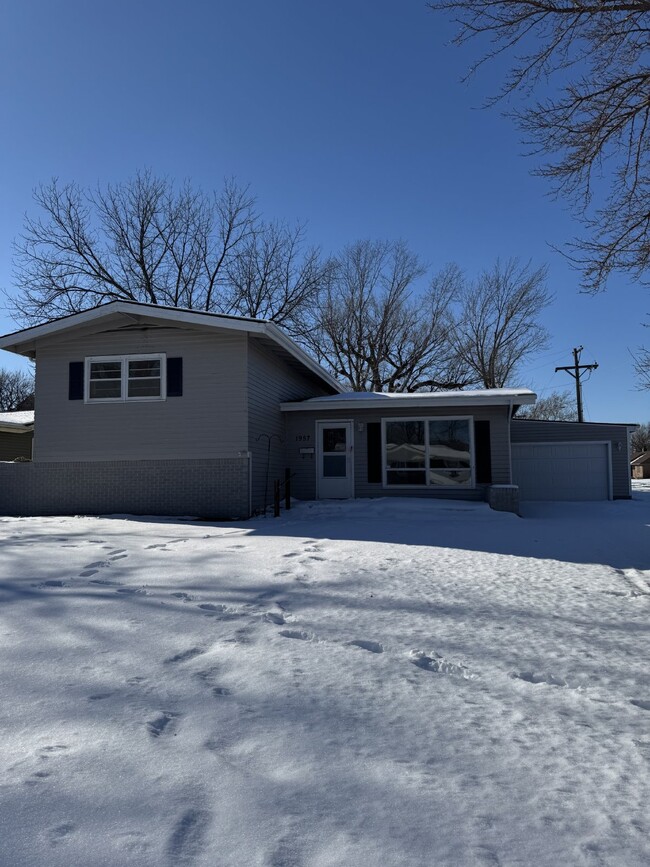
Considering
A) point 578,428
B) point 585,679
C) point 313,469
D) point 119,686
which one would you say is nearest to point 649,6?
point 585,679

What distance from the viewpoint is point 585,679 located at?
321 centimetres

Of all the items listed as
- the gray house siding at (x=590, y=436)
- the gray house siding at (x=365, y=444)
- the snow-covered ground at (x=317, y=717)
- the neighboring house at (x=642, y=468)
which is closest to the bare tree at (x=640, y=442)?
the neighboring house at (x=642, y=468)

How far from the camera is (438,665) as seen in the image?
3338 millimetres

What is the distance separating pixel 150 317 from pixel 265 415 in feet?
9.50

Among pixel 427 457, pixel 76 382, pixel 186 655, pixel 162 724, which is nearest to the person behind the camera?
pixel 162 724

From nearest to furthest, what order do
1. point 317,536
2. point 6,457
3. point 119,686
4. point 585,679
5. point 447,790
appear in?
point 447,790
point 119,686
point 585,679
point 317,536
point 6,457

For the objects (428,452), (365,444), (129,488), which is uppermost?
(365,444)

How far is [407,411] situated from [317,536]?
18.7 ft

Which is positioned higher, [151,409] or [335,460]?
[151,409]

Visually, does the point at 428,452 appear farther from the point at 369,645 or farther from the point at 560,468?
the point at 369,645

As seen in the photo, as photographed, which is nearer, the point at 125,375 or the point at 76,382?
the point at 125,375

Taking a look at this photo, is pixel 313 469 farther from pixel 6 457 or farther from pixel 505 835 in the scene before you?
pixel 6 457

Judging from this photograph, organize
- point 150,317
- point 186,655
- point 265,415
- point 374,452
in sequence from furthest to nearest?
point 374,452 < point 265,415 < point 150,317 < point 186,655

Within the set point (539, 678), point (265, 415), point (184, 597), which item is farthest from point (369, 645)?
point (265, 415)
